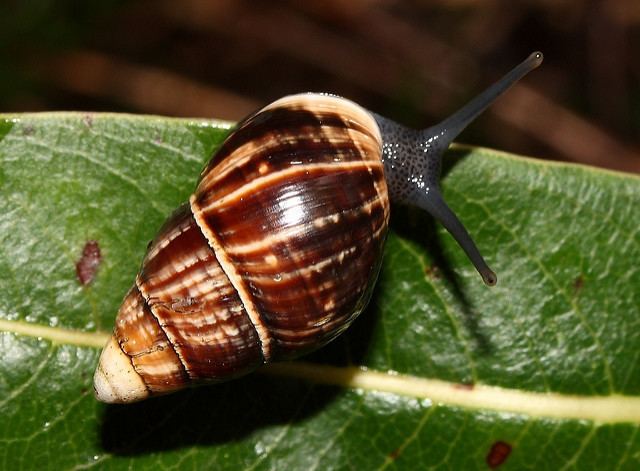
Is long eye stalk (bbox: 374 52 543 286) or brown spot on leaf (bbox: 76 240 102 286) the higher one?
long eye stalk (bbox: 374 52 543 286)

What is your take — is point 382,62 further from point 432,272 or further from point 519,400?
point 519,400

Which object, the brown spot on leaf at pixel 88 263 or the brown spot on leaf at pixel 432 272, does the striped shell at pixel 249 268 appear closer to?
the brown spot on leaf at pixel 88 263

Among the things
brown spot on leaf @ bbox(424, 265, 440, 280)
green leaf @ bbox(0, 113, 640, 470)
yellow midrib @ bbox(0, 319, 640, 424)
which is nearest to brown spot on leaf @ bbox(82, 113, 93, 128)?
green leaf @ bbox(0, 113, 640, 470)

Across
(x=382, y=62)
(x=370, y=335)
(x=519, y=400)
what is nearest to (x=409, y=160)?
(x=370, y=335)

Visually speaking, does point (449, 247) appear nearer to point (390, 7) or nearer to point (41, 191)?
point (41, 191)

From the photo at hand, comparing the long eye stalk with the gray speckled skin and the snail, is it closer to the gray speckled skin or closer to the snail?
the gray speckled skin

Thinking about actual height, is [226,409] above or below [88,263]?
below

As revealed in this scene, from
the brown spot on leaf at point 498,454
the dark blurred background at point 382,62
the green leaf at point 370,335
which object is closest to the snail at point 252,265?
the green leaf at point 370,335
